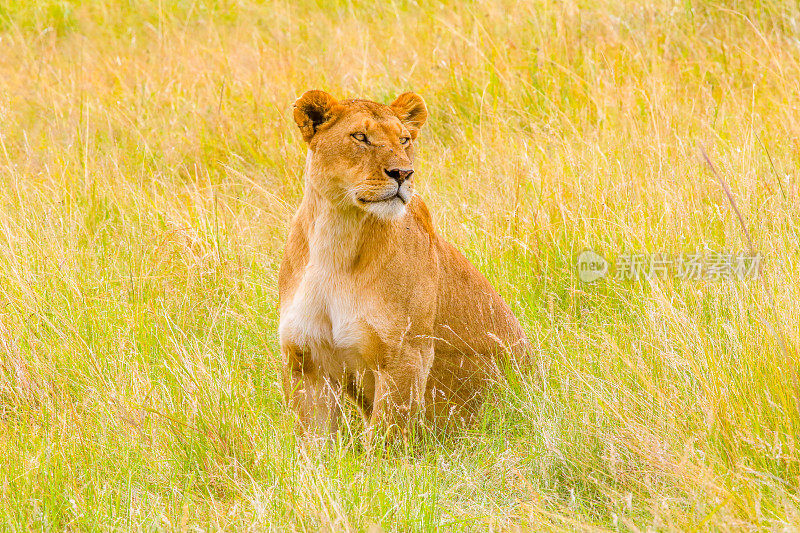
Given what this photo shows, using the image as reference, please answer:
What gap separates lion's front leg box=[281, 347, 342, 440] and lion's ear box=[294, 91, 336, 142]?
837 mm

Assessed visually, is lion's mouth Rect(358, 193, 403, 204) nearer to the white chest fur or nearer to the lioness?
the lioness

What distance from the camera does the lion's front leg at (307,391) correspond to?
3.76m

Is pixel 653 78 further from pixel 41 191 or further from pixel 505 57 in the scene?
pixel 41 191

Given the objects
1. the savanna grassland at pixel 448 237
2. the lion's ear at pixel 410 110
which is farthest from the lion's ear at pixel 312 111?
the savanna grassland at pixel 448 237

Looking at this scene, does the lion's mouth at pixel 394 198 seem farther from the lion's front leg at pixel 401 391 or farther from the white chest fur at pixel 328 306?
the lion's front leg at pixel 401 391

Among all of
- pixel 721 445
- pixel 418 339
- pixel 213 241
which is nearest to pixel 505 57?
pixel 213 241

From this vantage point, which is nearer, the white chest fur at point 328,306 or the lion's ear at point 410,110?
the white chest fur at point 328,306

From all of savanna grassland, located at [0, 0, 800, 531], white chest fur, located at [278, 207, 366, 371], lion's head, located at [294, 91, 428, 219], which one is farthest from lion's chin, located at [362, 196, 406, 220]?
savanna grassland, located at [0, 0, 800, 531]

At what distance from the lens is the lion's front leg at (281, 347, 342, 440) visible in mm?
3756

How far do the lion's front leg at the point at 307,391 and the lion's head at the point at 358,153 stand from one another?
2.02 ft

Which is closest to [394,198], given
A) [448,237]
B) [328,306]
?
[328,306]

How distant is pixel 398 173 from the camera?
11.7ft

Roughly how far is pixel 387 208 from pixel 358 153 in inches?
9.2

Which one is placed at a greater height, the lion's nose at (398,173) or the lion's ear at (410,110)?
the lion's ear at (410,110)
